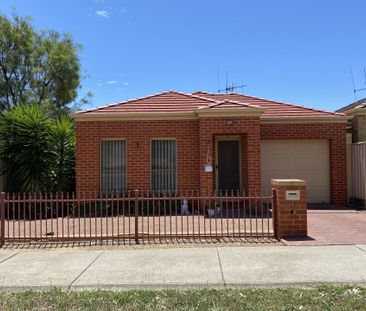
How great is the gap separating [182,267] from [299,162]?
8.84 meters

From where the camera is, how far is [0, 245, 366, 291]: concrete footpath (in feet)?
17.9

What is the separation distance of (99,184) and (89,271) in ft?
22.7

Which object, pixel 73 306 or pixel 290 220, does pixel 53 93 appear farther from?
pixel 73 306

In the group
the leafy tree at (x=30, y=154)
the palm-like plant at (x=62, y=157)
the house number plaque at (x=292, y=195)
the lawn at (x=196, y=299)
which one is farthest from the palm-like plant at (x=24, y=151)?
the lawn at (x=196, y=299)

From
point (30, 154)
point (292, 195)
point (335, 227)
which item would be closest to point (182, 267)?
point (292, 195)

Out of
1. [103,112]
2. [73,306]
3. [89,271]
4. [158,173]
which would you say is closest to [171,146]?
[158,173]

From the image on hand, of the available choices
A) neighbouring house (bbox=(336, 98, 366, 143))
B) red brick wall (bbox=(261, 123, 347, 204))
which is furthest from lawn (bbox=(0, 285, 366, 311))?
neighbouring house (bbox=(336, 98, 366, 143))

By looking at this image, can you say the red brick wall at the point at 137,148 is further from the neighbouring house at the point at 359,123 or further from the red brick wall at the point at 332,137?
the neighbouring house at the point at 359,123

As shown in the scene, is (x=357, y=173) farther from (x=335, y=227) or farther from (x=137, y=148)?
(x=137, y=148)

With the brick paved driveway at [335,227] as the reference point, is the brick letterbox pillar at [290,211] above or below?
above

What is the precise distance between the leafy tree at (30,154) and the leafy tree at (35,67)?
1285 centimetres

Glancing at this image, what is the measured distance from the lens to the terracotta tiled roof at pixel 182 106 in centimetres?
1282

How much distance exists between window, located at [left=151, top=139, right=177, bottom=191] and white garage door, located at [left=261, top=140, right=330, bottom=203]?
318 centimetres

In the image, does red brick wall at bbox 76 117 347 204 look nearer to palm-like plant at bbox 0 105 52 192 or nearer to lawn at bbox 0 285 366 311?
palm-like plant at bbox 0 105 52 192
